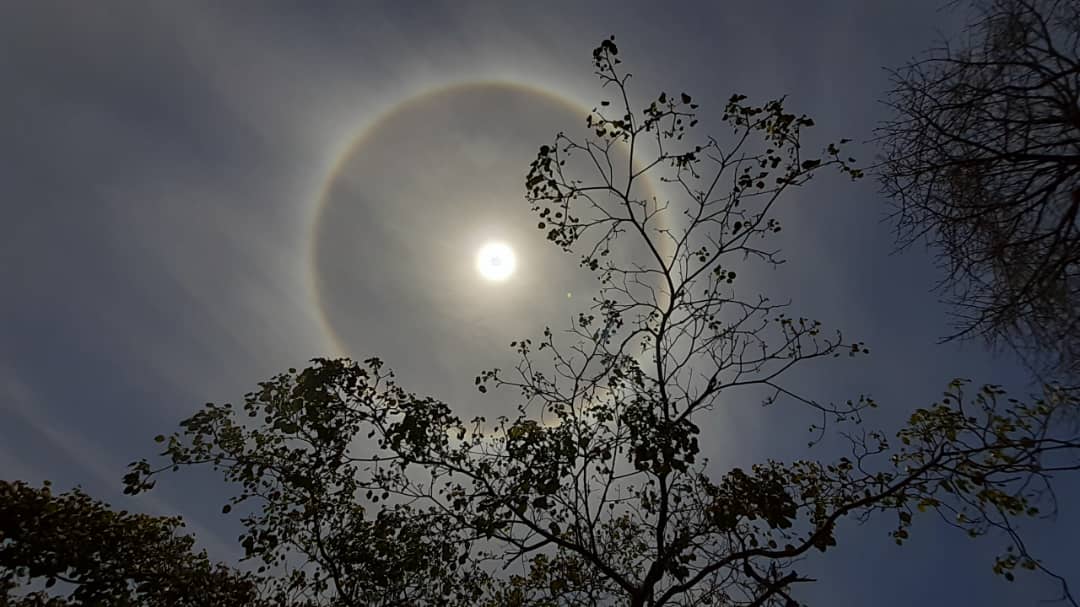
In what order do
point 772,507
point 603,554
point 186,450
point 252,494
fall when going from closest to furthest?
point 772,507, point 186,450, point 252,494, point 603,554

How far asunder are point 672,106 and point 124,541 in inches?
481

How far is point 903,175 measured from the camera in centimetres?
658

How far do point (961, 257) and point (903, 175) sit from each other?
127 centimetres

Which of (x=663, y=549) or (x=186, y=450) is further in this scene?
(x=186, y=450)

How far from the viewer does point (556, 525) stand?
9195 millimetres

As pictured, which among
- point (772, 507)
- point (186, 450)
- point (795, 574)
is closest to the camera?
point (795, 574)

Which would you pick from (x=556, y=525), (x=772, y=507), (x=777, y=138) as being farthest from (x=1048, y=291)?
(x=556, y=525)

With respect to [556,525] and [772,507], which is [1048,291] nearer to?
[772,507]

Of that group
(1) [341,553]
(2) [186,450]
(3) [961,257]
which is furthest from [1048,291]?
(2) [186,450]

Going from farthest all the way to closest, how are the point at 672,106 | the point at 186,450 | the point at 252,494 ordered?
the point at 252,494
the point at 186,450
the point at 672,106

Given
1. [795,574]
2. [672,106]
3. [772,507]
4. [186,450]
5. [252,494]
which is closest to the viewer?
[795,574]

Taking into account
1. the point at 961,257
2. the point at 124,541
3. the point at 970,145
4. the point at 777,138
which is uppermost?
the point at 777,138

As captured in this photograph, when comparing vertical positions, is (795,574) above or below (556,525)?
below

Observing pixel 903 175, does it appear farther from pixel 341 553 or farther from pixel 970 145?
pixel 341 553
